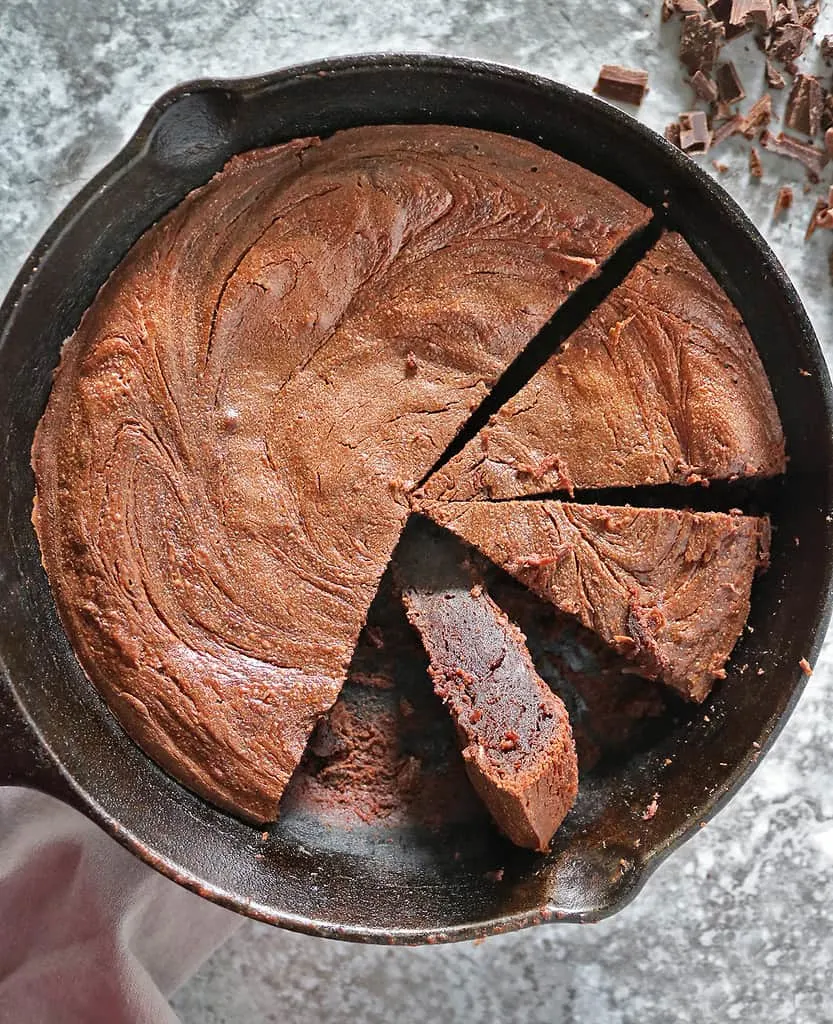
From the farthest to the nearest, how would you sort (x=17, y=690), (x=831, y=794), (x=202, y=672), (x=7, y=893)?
1. (x=831, y=794)
2. (x=7, y=893)
3. (x=202, y=672)
4. (x=17, y=690)

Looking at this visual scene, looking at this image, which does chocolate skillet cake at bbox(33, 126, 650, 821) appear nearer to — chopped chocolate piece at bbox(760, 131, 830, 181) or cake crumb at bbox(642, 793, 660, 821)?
chopped chocolate piece at bbox(760, 131, 830, 181)

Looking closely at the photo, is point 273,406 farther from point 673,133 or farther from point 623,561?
point 673,133

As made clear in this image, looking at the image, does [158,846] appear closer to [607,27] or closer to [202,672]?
[202,672]

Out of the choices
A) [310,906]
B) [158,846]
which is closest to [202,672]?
[158,846]

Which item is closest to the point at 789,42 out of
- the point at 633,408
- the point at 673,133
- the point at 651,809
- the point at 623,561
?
the point at 673,133

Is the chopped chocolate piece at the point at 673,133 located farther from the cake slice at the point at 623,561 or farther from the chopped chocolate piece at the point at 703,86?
the cake slice at the point at 623,561
